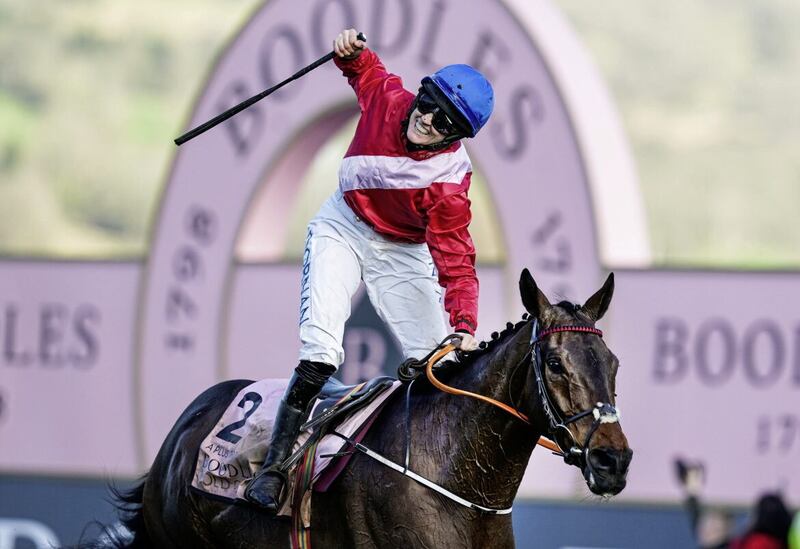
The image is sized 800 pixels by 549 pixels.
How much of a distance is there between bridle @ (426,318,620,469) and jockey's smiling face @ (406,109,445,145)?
690 millimetres

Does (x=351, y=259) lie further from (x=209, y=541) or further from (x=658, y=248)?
(x=658, y=248)

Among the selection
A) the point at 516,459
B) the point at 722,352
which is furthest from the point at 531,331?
the point at 722,352

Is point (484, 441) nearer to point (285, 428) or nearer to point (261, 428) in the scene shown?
point (285, 428)

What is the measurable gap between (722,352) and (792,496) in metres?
0.87

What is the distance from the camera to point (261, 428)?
195 inches

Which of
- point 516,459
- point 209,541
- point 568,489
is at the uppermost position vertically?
point 516,459

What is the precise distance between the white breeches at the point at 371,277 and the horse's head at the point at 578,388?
746mm

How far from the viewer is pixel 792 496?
7.92m

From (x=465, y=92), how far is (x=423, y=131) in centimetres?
18

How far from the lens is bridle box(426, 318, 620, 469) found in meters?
3.94

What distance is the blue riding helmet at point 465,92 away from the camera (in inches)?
176

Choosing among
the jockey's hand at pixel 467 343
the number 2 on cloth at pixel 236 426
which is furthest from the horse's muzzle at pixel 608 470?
the number 2 on cloth at pixel 236 426

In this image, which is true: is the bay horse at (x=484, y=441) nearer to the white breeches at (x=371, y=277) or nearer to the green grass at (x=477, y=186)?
the white breeches at (x=371, y=277)

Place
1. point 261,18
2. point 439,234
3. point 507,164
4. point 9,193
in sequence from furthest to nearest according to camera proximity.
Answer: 1. point 9,193
2. point 261,18
3. point 507,164
4. point 439,234
